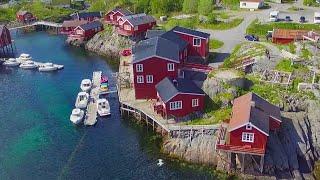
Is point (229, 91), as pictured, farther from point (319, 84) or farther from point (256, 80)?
point (319, 84)

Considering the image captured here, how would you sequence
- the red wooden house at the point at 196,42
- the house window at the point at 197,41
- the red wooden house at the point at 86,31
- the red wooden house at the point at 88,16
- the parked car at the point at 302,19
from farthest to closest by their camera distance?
the red wooden house at the point at 88,16
the red wooden house at the point at 86,31
the parked car at the point at 302,19
the house window at the point at 197,41
the red wooden house at the point at 196,42

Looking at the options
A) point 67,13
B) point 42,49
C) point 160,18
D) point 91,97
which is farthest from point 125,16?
point 67,13

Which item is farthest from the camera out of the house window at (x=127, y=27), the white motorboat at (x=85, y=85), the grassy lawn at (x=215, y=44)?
the house window at (x=127, y=27)

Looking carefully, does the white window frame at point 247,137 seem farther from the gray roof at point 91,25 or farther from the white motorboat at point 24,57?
the gray roof at point 91,25

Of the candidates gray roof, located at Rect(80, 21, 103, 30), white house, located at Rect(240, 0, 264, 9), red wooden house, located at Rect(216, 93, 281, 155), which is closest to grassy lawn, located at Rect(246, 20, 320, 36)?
white house, located at Rect(240, 0, 264, 9)

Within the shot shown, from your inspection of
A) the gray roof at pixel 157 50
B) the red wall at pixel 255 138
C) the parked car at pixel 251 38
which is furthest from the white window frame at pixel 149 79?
the parked car at pixel 251 38
